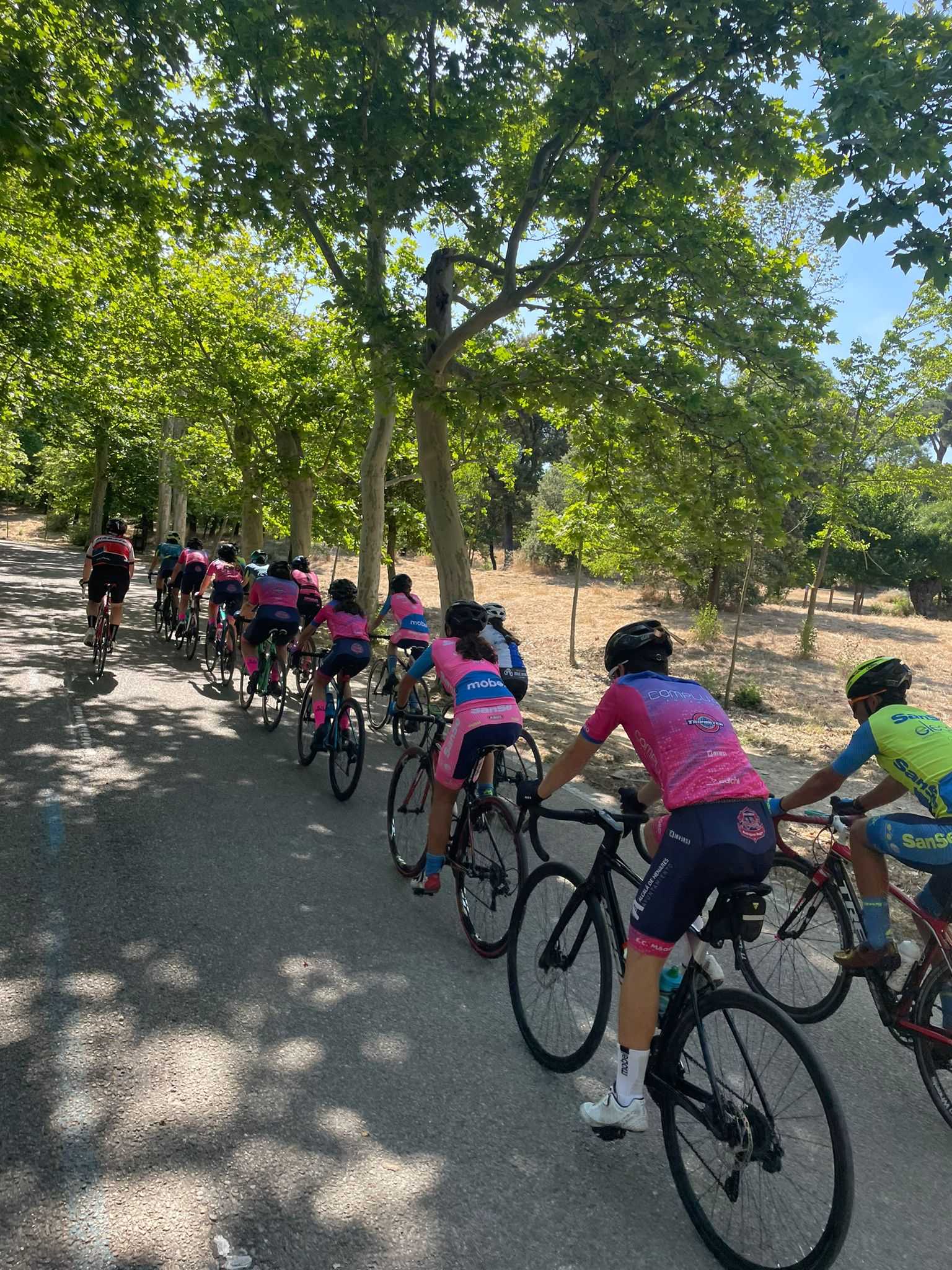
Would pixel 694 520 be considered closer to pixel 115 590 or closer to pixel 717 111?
pixel 717 111

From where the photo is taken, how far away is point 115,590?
1112 cm

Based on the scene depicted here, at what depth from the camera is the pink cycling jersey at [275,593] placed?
914 cm

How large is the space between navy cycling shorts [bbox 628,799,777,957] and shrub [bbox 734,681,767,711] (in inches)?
482

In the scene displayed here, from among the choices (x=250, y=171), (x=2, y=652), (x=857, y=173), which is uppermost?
(x=250, y=171)

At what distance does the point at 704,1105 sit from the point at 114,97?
12.0 m

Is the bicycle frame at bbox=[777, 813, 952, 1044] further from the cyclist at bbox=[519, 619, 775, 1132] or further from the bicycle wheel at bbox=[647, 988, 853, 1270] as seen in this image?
the bicycle wheel at bbox=[647, 988, 853, 1270]

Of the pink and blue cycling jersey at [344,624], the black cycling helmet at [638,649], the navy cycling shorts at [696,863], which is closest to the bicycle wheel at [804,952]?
the navy cycling shorts at [696,863]

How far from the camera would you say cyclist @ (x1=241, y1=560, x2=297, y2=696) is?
9125 mm

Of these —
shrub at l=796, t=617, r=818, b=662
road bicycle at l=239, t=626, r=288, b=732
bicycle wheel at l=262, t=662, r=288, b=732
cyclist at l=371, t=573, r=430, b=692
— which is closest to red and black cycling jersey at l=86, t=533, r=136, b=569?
road bicycle at l=239, t=626, r=288, b=732

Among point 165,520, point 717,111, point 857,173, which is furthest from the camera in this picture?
point 165,520

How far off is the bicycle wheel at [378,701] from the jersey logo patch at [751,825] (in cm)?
728

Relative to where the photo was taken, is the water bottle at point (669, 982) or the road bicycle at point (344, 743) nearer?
the water bottle at point (669, 982)

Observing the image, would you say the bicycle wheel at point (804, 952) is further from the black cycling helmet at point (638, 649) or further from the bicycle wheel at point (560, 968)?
the black cycling helmet at point (638, 649)

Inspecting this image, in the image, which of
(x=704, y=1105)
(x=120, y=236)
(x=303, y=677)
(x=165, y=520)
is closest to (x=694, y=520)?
(x=303, y=677)
